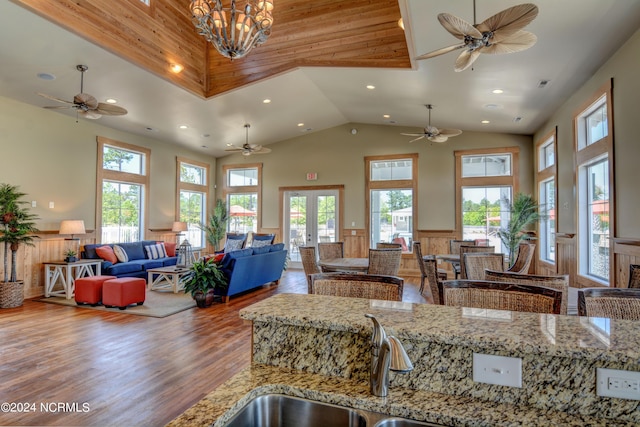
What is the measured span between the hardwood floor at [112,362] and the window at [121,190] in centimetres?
271

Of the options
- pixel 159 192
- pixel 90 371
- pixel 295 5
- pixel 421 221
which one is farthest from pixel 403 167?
pixel 90 371

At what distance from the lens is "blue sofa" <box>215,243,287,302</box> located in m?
5.81

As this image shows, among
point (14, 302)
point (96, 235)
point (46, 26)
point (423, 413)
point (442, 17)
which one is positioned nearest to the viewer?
point (423, 413)

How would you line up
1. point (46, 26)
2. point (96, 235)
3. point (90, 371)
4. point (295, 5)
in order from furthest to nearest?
point (96, 235) < point (295, 5) < point (46, 26) < point (90, 371)

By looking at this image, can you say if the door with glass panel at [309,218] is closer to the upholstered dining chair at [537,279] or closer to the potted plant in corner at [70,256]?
the potted plant in corner at [70,256]

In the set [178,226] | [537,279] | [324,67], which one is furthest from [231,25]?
[178,226]

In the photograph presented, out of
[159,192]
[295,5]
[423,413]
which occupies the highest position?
[295,5]

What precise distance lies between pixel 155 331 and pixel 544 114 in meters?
7.25

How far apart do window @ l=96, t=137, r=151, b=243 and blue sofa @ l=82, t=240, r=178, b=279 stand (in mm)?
576

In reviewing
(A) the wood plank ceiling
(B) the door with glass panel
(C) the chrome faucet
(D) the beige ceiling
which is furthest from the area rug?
(C) the chrome faucet

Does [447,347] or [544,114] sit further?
[544,114]

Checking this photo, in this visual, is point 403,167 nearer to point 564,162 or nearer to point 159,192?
point 564,162

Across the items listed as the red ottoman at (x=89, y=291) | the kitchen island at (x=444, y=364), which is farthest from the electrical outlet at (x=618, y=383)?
the red ottoman at (x=89, y=291)

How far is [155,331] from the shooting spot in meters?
4.30
